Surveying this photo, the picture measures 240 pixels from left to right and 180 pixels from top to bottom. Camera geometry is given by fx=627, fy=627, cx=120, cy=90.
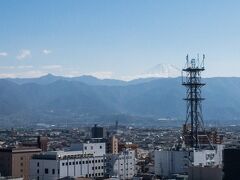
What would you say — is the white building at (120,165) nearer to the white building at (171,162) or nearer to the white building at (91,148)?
the white building at (91,148)

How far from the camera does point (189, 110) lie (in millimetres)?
64562

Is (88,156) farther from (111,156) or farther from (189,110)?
(189,110)

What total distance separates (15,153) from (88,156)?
844 centimetres

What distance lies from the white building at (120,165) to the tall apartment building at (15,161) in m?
8.54

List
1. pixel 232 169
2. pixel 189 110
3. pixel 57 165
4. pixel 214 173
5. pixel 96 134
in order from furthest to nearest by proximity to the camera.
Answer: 1. pixel 96 134
2. pixel 189 110
3. pixel 57 165
4. pixel 214 173
5. pixel 232 169

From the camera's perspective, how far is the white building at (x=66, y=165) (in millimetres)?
60594

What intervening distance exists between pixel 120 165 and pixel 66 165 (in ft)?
24.5

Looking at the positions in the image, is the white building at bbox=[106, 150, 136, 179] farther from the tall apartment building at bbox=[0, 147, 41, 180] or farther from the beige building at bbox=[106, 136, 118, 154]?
the beige building at bbox=[106, 136, 118, 154]

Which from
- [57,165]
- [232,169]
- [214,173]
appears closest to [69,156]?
[57,165]

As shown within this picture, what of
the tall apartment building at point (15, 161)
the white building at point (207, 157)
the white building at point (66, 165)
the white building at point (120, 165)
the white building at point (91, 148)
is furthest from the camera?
the tall apartment building at point (15, 161)

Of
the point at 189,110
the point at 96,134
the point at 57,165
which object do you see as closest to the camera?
the point at 57,165

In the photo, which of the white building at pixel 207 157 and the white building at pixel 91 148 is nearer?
the white building at pixel 207 157

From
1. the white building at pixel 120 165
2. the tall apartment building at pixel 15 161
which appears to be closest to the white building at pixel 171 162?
the white building at pixel 120 165

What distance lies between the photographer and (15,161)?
6725cm
